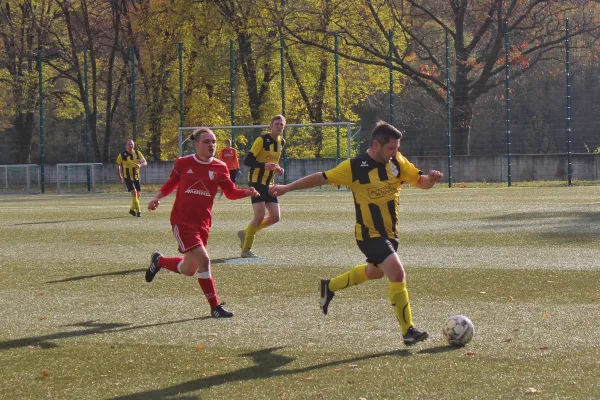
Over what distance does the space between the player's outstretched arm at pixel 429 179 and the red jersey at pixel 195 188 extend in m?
2.04

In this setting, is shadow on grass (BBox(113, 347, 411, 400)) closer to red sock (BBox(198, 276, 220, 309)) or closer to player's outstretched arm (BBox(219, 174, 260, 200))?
red sock (BBox(198, 276, 220, 309))

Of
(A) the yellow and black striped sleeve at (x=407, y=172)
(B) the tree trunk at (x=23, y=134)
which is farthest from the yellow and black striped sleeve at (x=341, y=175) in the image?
(B) the tree trunk at (x=23, y=134)

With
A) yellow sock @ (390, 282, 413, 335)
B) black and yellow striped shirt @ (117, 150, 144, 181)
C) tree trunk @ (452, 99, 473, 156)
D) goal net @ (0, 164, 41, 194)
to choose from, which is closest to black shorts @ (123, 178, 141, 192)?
black and yellow striped shirt @ (117, 150, 144, 181)

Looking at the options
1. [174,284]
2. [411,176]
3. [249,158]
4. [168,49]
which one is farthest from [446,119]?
[411,176]

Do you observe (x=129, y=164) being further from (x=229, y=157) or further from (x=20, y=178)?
(x=20, y=178)

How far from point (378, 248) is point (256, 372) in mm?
1481

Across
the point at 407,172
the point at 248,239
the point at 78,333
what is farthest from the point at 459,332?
the point at 248,239

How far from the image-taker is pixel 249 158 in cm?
1263

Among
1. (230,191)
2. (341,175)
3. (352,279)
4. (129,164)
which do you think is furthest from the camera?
(129,164)

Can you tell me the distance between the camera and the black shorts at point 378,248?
6.66 metres

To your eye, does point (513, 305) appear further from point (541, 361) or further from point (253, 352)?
point (253, 352)

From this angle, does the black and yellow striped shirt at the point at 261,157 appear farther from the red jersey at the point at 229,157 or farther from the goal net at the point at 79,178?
the goal net at the point at 79,178

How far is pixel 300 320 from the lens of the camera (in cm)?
758

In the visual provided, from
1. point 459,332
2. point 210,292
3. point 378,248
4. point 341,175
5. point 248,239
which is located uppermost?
point 341,175
